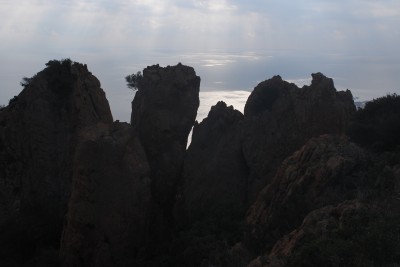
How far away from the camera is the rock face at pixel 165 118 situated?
23.5m

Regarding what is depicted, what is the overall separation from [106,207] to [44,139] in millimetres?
7912

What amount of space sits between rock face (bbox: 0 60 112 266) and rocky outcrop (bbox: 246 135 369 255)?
11401mm

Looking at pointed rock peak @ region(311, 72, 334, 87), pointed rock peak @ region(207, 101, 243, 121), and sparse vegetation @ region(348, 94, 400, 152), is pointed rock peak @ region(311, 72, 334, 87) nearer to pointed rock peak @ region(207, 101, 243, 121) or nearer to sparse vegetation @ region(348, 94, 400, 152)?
sparse vegetation @ region(348, 94, 400, 152)

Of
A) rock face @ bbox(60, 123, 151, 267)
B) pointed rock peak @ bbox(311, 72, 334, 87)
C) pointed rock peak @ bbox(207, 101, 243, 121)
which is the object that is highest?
pointed rock peak @ bbox(311, 72, 334, 87)

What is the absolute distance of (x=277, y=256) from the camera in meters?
11.9

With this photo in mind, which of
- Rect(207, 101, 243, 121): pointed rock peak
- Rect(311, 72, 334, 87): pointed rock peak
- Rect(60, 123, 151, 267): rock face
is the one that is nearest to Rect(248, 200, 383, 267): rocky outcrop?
Rect(60, 123, 151, 267): rock face

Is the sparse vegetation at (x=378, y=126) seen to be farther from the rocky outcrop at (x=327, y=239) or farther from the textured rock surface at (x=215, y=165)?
the textured rock surface at (x=215, y=165)

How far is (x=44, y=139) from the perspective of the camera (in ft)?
86.8

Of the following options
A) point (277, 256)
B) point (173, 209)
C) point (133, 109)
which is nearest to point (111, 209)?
point (173, 209)

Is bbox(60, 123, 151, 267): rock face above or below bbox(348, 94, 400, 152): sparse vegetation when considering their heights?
below

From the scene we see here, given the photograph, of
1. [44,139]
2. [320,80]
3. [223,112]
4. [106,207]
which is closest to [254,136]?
[223,112]

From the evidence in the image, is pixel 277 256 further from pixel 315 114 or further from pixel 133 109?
pixel 133 109

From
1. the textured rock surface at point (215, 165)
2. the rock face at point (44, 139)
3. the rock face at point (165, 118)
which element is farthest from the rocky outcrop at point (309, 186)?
the rock face at point (44, 139)

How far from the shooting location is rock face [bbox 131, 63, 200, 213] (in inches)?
925
